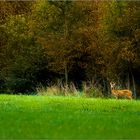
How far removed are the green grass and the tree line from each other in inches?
754

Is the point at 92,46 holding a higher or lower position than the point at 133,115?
higher

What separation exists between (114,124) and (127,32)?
25.3 meters

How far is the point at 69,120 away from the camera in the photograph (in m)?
16.9

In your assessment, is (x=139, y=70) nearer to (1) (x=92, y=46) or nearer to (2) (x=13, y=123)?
(1) (x=92, y=46)

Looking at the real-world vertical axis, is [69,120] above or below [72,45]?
below

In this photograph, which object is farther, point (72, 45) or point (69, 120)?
point (72, 45)

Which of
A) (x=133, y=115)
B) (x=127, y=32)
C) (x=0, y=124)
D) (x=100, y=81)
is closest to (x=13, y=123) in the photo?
(x=0, y=124)

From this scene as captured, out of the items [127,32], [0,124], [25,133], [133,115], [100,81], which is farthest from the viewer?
[100,81]

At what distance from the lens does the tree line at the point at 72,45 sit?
135 ft

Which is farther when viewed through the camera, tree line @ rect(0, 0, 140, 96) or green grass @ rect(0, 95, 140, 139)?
tree line @ rect(0, 0, 140, 96)

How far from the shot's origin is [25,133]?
1455cm

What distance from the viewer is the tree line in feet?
135

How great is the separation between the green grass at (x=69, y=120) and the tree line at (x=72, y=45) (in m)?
19.1

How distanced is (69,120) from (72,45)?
27481 millimetres
